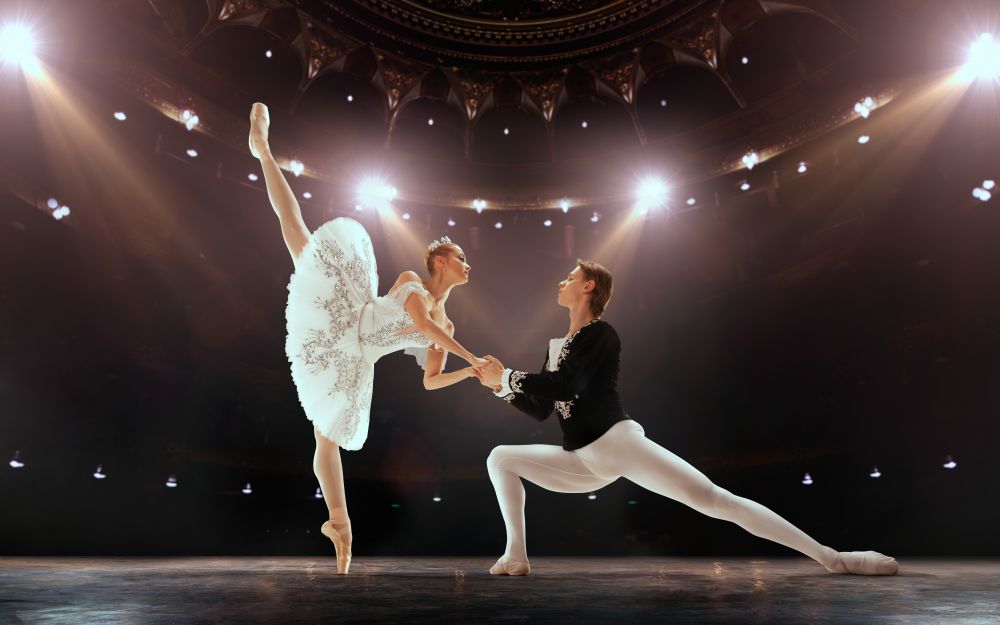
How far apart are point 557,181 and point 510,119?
1321 mm

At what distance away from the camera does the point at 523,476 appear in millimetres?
2852

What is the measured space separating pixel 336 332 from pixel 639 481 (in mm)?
1712

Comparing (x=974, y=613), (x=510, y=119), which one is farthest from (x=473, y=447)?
(x=974, y=613)

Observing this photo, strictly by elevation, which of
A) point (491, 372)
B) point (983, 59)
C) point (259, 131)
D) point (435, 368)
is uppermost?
point (983, 59)

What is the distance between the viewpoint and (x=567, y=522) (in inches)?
341

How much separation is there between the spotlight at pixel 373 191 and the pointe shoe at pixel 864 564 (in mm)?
8423

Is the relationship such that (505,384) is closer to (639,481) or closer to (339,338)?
(639,481)

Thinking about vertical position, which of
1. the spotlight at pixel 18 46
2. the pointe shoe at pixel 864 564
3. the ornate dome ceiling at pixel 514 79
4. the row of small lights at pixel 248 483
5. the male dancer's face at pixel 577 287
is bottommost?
the pointe shoe at pixel 864 564

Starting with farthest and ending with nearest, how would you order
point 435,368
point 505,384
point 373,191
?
point 373,191, point 435,368, point 505,384

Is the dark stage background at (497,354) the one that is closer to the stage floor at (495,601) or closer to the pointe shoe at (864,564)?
the stage floor at (495,601)

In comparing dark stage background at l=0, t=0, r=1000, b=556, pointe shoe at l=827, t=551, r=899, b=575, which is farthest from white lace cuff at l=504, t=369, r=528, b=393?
dark stage background at l=0, t=0, r=1000, b=556

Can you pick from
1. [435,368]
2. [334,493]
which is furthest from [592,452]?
[334,493]

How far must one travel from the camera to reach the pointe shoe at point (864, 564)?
2666 mm

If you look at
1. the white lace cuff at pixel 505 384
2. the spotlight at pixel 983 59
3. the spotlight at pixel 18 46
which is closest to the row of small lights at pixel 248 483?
the spotlight at pixel 18 46
